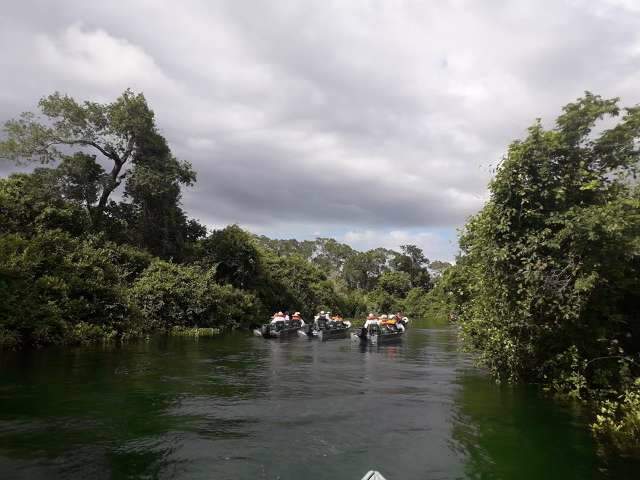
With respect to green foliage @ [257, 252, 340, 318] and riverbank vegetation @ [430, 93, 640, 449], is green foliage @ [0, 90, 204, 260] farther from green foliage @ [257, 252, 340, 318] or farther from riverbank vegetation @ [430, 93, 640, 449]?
riverbank vegetation @ [430, 93, 640, 449]

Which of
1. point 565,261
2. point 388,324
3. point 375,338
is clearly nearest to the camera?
point 565,261

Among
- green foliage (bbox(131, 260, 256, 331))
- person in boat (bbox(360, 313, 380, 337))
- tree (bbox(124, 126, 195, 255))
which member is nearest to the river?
person in boat (bbox(360, 313, 380, 337))

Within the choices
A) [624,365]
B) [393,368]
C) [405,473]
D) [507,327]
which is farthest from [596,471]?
[393,368]

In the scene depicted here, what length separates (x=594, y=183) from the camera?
11.2 meters

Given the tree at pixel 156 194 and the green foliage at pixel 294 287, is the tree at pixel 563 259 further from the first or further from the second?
the green foliage at pixel 294 287

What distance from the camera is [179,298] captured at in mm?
33562

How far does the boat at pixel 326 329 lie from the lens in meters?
33.0

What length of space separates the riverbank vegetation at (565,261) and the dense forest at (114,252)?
982 cm

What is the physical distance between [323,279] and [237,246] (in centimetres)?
2304

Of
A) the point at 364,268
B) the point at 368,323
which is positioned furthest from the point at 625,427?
the point at 364,268

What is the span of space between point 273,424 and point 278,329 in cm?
2124

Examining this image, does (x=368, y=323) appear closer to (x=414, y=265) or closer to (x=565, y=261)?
(x=565, y=261)

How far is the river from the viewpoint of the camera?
849 cm

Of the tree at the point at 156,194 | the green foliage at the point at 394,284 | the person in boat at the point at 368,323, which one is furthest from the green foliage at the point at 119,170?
the green foliage at the point at 394,284
